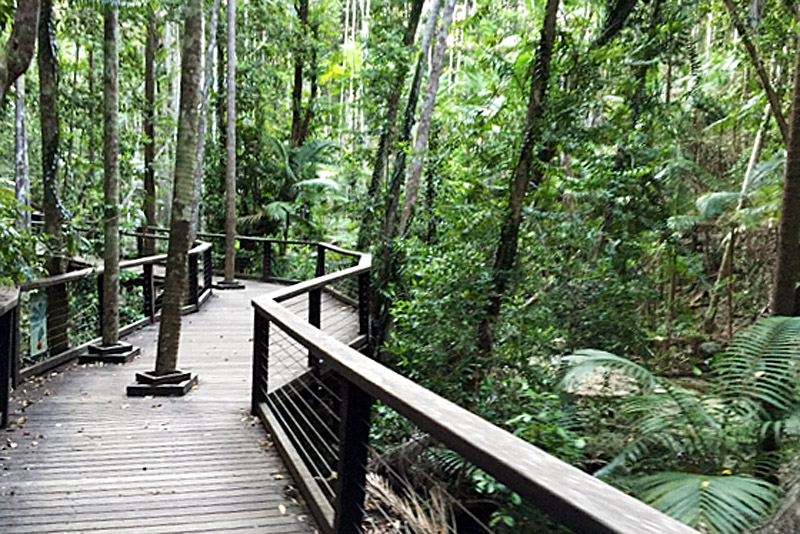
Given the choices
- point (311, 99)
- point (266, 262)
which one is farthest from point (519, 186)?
point (311, 99)

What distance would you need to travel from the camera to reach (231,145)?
1120 cm

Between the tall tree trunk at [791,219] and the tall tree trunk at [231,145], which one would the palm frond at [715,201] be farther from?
the tall tree trunk at [231,145]

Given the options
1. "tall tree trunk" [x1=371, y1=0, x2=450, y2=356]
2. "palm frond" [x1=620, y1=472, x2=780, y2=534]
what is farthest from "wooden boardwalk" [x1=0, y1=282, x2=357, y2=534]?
"tall tree trunk" [x1=371, y1=0, x2=450, y2=356]

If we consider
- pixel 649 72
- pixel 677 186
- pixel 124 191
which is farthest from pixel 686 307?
pixel 124 191

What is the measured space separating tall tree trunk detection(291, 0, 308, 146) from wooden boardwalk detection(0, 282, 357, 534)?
34.5 ft

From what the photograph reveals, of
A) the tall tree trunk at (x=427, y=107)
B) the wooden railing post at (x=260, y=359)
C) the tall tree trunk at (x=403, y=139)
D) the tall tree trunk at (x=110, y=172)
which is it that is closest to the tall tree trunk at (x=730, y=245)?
the tall tree trunk at (x=427, y=107)

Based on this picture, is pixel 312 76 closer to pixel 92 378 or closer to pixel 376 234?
pixel 376 234

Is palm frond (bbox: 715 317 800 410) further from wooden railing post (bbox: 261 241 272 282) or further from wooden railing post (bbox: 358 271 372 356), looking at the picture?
wooden railing post (bbox: 261 241 272 282)

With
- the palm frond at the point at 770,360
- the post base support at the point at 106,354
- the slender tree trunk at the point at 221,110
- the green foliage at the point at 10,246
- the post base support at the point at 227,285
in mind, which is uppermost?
the slender tree trunk at the point at 221,110

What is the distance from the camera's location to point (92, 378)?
211 inches

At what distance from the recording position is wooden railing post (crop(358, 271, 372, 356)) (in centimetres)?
695

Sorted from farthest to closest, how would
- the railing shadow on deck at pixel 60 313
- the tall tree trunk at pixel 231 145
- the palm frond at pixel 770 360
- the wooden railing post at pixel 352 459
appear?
the tall tree trunk at pixel 231 145 → the railing shadow on deck at pixel 60 313 → the palm frond at pixel 770 360 → the wooden railing post at pixel 352 459

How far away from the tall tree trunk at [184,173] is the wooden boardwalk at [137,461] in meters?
0.73

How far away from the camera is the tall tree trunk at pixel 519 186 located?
505cm
